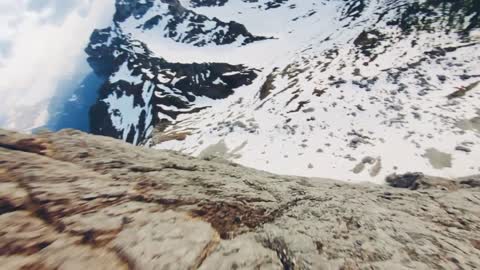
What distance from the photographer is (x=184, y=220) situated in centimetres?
800

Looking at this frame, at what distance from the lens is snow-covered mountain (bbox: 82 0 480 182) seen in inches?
1049

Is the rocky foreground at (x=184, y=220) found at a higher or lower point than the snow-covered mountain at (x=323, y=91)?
lower

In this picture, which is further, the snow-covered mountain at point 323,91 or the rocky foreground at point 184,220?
the snow-covered mountain at point 323,91

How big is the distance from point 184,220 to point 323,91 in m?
34.7

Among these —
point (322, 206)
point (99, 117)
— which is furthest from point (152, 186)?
point (99, 117)

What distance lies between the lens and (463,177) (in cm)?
2127

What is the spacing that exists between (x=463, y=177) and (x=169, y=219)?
2102cm

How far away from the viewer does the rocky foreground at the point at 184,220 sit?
21.2 feet

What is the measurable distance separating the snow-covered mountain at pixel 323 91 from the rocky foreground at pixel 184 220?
7428 millimetres

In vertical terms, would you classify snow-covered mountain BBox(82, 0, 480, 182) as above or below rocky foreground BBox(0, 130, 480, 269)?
above

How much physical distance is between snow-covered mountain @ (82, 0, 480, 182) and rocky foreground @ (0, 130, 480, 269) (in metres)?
7.43

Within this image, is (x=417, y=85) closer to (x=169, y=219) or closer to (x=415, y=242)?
(x=415, y=242)

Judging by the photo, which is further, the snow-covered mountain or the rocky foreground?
the snow-covered mountain

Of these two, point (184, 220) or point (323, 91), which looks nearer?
point (184, 220)
